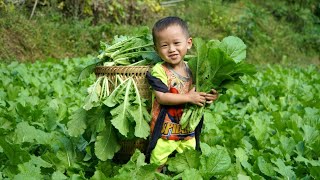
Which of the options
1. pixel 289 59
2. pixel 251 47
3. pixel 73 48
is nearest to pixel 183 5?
pixel 251 47

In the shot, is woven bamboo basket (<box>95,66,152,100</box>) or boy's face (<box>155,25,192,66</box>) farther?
woven bamboo basket (<box>95,66,152,100</box>)

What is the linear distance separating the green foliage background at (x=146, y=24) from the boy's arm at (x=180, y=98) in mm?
4589

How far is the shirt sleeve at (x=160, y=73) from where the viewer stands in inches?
126

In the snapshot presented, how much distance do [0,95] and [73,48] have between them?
23.5 ft

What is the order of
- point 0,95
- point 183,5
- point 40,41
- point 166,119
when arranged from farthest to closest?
point 183,5 < point 40,41 < point 0,95 < point 166,119

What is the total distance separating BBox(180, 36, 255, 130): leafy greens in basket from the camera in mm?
3227

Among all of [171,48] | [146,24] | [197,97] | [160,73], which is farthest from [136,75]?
[146,24]

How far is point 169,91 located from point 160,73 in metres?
0.13

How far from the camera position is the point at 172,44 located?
323 centimetres

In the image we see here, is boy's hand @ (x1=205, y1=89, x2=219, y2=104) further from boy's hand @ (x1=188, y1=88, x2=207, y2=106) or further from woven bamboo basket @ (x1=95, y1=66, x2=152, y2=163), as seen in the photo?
woven bamboo basket @ (x1=95, y1=66, x2=152, y2=163)

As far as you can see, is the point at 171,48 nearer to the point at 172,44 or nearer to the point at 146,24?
the point at 172,44

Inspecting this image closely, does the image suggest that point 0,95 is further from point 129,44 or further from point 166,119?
point 166,119

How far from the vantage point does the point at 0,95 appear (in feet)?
16.8

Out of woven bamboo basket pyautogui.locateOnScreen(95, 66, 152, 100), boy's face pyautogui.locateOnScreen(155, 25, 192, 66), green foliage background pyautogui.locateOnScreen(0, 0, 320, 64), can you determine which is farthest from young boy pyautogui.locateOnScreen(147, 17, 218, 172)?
green foliage background pyautogui.locateOnScreen(0, 0, 320, 64)
